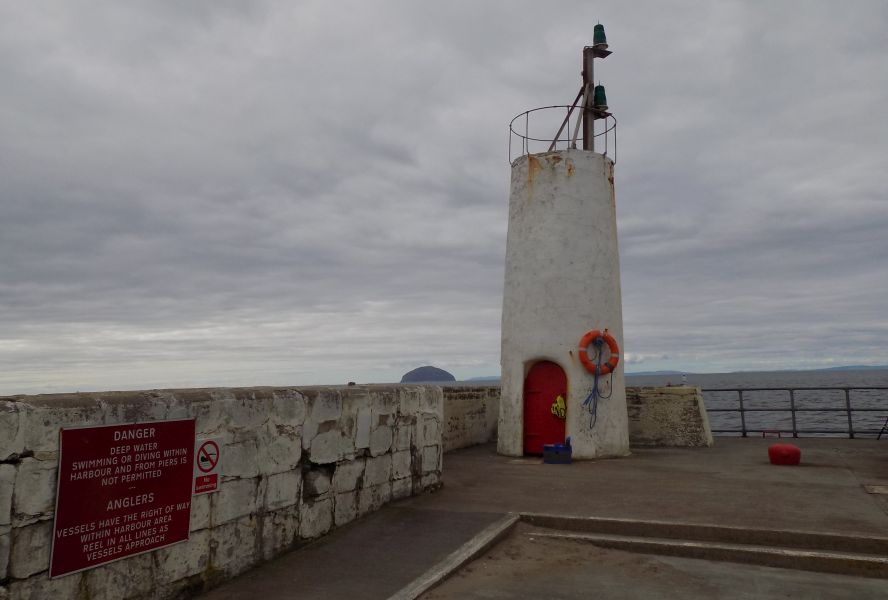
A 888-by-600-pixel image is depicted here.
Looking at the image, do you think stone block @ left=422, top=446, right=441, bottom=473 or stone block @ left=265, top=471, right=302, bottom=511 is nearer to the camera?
stone block @ left=265, top=471, right=302, bottom=511

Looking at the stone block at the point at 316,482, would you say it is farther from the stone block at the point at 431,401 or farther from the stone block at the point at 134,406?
the stone block at the point at 431,401

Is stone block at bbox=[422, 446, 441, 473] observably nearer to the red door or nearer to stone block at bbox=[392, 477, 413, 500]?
stone block at bbox=[392, 477, 413, 500]

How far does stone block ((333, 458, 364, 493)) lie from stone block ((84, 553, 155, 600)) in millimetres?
2263

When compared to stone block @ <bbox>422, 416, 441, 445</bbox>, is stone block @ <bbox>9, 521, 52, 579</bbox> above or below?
below

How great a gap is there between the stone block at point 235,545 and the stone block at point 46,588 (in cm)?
112

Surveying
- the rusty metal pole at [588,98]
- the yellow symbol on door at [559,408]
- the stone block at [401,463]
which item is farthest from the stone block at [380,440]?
the rusty metal pole at [588,98]

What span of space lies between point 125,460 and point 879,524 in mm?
6864

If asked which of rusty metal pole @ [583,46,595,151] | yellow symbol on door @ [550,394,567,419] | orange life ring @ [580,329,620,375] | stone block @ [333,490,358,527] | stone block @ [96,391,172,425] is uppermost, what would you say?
rusty metal pole @ [583,46,595,151]

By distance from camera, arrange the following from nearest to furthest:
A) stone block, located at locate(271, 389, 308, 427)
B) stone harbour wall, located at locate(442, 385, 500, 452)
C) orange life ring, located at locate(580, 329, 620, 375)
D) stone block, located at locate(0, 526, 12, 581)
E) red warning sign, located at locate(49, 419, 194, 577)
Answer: stone block, located at locate(0, 526, 12, 581), red warning sign, located at locate(49, 419, 194, 577), stone block, located at locate(271, 389, 308, 427), orange life ring, located at locate(580, 329, 620, 375), stone harbour wall, located at locate(442, 385, 500, 452)

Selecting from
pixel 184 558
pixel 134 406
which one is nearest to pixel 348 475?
pixel 184 558

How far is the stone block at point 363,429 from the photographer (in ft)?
22.7

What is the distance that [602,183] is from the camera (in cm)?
1276

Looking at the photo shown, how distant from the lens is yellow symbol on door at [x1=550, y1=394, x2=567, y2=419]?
480 inches

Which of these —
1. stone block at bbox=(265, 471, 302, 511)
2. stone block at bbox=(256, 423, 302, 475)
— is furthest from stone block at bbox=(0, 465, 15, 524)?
stone block at bbox=(265, 471, 302, 511)
